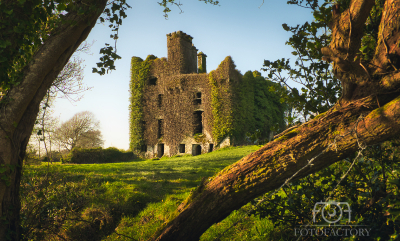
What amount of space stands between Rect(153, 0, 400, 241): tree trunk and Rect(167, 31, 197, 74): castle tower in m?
31.2

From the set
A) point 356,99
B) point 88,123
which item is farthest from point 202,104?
point 356,99

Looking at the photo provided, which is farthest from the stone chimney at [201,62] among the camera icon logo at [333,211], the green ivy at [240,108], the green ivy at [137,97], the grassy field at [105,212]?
the camera icon logo at [333,211]

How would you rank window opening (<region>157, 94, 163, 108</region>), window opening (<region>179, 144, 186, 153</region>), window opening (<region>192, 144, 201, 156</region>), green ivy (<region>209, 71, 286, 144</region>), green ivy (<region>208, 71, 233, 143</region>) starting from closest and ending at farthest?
green ivy (<region>208, 71, 233, 143</region>)
green ivy (<region>209, 71, 286, 144</region>)
window opening (<region>192, 144, 201, 156</region>)
window opening (<region>179, 144, 186, 153</region>)
window opening (<region>157, 94, 163, 108</region>)

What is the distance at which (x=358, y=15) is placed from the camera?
279cm

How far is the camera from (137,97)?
1398 inches

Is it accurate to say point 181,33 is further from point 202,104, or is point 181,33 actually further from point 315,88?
point 315,88

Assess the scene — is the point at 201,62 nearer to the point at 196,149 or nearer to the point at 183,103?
the point at 183,103

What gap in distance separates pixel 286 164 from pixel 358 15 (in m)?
1.85

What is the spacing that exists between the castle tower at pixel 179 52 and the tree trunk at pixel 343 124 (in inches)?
1229

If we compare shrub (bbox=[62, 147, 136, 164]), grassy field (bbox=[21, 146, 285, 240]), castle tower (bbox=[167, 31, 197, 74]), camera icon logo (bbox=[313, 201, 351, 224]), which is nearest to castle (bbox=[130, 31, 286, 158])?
castle tower (bbox=[167, 31, 197, 74])

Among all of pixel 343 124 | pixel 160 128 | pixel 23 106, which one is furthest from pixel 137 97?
pixel 343 124

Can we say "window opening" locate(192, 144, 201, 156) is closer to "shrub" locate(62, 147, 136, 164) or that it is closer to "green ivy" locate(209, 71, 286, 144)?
"green ivy" locate(209, 71, 286, 144)

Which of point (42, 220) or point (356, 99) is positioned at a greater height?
point (356, 99)

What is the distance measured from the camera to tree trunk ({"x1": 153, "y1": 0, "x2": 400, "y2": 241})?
9.21 ft
